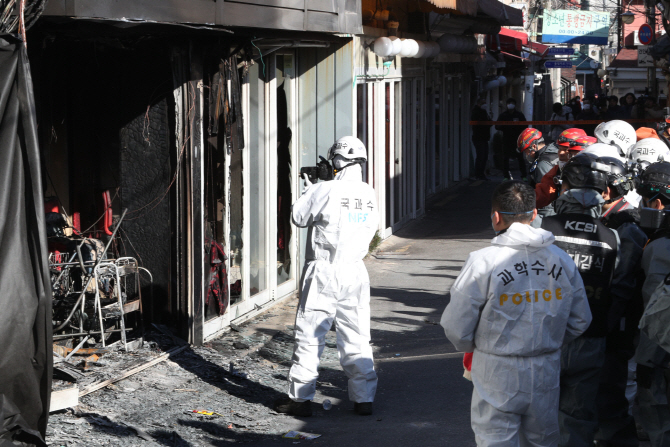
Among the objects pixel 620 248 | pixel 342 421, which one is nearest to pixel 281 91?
pixel 342 421

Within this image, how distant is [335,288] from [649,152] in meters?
3.01

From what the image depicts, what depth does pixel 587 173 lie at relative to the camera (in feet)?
15.4

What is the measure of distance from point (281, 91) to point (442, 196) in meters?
9.21

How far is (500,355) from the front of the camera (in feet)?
12.1

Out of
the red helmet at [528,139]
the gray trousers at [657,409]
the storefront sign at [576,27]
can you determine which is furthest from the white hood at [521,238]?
the storefront sign at [576,27]

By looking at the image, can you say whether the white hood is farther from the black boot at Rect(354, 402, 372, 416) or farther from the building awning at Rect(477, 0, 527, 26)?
the building awning at Rect(477, 0, 527, 26)

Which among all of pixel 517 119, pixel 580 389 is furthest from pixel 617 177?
pixel 517 119

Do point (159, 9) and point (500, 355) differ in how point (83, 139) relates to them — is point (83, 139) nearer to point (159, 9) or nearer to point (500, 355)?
point (159, 9)

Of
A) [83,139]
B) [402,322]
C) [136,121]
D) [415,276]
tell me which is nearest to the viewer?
[136,121]

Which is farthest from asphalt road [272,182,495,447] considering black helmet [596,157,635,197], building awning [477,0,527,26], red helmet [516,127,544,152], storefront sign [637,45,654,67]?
storefront sign [637,45,654,67]

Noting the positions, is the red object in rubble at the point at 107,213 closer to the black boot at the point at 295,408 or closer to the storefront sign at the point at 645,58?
the black boot at the point at 295,408

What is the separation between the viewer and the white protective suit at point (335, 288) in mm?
5746

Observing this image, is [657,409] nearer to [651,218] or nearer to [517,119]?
[651,218]

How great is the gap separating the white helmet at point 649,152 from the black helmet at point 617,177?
1.50 meters
